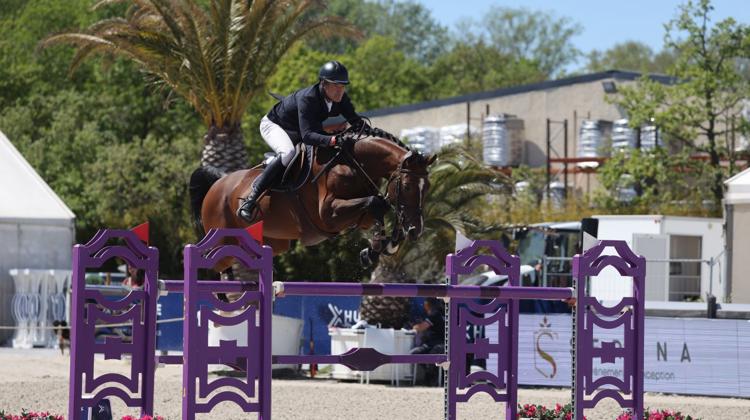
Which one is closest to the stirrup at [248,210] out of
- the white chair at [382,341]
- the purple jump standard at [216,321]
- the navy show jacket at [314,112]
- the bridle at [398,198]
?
the navy show jacket at [314,112]

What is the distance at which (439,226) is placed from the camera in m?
18.9

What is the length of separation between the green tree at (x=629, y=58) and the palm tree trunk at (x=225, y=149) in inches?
2392

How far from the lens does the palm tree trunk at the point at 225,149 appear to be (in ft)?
61.8

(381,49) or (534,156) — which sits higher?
(381,49)

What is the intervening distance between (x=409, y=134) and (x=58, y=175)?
11.7 meters

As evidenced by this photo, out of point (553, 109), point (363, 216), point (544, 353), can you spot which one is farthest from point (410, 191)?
point (553, 109)

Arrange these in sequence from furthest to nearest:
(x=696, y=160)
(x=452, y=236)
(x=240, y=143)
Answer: (x=696, y=160) < (x=452, y=236) < (x=240, y=143)

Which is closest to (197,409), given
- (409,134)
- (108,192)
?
(108,192)

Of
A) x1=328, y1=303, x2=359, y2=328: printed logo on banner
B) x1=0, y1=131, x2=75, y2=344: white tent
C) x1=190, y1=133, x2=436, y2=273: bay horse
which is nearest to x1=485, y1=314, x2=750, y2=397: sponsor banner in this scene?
x1=328, y1=303, x2=359, y2=328: printed logo on banner

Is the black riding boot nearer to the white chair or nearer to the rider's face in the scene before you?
the rider's face

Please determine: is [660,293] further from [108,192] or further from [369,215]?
[108,192]

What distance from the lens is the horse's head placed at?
794 centimetres

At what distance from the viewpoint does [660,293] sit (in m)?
19.9

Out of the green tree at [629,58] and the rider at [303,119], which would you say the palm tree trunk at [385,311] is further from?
the green tree at [629,58]
